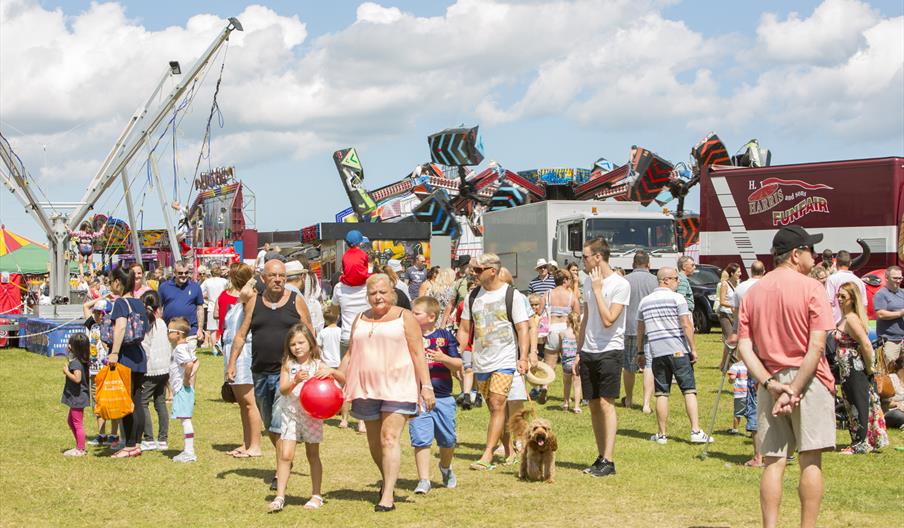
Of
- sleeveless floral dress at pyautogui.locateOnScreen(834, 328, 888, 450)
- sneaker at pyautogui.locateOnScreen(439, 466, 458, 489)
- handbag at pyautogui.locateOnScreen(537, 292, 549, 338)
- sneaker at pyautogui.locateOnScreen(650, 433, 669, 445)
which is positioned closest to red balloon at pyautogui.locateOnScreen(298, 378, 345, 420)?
sneaker at pyautogui.locateOnScreen(439, 466, 458, 489)

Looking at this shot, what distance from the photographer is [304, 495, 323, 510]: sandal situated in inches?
299

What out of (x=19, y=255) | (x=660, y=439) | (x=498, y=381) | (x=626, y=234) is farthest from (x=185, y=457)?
(x=19, y=255)

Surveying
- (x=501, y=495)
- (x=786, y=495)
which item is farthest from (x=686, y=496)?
(x=501, y=495)

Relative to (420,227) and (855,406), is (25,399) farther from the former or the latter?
(420,227)

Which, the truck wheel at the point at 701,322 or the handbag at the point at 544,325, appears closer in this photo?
the handbag at the point at 544,325

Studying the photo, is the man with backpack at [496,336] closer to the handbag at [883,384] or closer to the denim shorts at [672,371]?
the denim shorts at [672,371]

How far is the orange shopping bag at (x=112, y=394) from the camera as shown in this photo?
948 centimetres

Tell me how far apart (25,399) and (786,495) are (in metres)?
10.4

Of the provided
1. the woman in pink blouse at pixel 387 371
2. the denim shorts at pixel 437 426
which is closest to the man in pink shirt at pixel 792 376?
the woman in pink blouse at pixel 387 371

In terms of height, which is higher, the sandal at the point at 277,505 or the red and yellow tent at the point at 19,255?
the red and yellow tent at the point at 19,255

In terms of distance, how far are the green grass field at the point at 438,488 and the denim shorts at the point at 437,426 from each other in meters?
0.40

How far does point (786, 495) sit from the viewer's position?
317 inches

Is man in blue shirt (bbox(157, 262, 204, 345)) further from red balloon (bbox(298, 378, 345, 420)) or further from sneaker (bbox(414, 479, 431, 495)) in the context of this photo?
red balloon (bbox(298, 378, 345, 420))

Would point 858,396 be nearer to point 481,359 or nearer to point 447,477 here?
point 481,359
